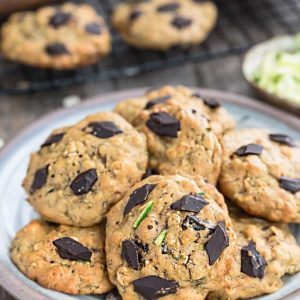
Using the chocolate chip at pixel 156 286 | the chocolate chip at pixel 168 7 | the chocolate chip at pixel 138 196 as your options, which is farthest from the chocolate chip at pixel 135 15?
the chocolate chip at pixel 156 286

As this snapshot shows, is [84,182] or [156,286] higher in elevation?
[84,182]

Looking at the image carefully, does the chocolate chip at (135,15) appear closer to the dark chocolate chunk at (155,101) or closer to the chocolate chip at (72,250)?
the dark chocolate chunk at (155,101)

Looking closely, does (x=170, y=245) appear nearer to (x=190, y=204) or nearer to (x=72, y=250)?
(x=190, y=204)

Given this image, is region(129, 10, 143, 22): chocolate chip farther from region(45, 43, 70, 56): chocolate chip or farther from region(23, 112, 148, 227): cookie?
region(23, 112, 148, 227): cookie

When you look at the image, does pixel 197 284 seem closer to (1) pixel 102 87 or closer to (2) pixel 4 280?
(2) pixel 4 280

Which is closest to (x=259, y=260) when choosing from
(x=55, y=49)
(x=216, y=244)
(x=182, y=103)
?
(x=216, y=244)
